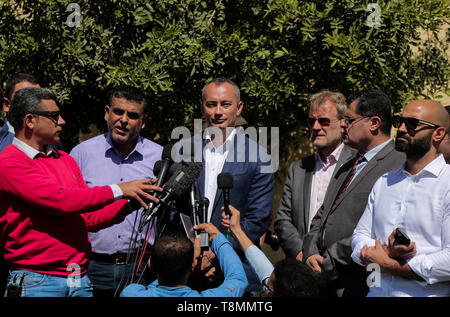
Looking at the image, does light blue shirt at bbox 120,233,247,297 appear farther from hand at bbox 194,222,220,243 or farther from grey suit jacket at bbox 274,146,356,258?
grey suit jacket at bbox 274,146,356,258

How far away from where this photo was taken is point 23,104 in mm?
3918

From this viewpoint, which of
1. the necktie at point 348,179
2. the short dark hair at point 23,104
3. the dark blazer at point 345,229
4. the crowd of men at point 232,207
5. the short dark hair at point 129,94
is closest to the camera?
the crowd of men at point 232,207

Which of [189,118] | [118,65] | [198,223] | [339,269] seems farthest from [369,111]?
[118,65]

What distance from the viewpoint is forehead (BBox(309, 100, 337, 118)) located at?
4952 mm

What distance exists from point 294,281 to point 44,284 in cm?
172

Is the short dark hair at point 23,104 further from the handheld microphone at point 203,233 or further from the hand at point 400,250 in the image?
the hand at point 400,250

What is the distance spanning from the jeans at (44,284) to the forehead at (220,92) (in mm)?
1971

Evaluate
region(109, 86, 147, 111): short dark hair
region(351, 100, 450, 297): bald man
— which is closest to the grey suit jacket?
region(351, 100, 450, 297): bald man

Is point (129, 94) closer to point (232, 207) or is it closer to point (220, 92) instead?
point (220, 92)

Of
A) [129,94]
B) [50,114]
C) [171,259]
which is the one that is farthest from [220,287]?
[129,94]

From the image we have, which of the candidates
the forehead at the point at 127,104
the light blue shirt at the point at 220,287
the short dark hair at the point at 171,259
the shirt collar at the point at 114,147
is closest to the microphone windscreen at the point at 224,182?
the light blue shirt at the point at 220,287

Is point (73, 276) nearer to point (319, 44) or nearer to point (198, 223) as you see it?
point (198, 223)

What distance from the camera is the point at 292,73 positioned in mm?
6039

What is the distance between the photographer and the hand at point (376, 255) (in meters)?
3.56
